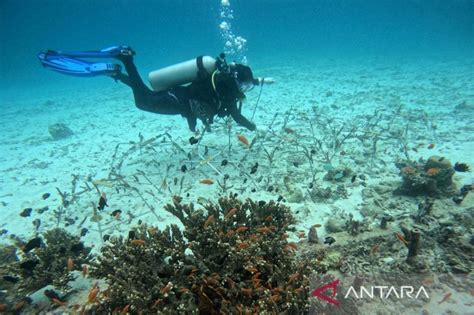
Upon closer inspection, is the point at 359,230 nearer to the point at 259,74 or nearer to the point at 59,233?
the point at 59,233

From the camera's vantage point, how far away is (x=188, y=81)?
8.84 meters

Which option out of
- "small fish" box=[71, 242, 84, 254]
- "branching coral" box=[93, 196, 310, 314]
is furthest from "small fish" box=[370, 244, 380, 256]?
"small fish" box=[71, 242, 84, 254]

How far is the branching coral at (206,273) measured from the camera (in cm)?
317

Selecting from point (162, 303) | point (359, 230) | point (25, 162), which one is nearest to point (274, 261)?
point (162, 303)

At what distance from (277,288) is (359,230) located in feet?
7.73

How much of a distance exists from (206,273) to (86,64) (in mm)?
9399

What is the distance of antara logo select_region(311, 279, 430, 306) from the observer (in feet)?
10.7

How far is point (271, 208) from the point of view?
4.73 metres

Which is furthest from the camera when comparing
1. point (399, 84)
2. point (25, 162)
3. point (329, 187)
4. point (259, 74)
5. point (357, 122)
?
point (259, 74)

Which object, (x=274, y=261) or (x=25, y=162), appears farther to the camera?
(x=25, y=162)

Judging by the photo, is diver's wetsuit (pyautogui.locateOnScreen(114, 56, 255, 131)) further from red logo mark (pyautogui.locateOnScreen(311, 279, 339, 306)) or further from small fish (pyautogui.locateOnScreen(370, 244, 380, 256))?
red logo mark (pyautogui.locateOnScreen(311, 279, 339, 306))

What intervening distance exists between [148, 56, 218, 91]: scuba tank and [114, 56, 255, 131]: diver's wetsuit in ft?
0.57

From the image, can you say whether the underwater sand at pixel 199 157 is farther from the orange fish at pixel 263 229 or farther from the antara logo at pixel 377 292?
the orange fish at pixel 263 229

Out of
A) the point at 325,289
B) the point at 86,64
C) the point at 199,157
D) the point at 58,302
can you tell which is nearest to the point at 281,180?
the point at 199,157
